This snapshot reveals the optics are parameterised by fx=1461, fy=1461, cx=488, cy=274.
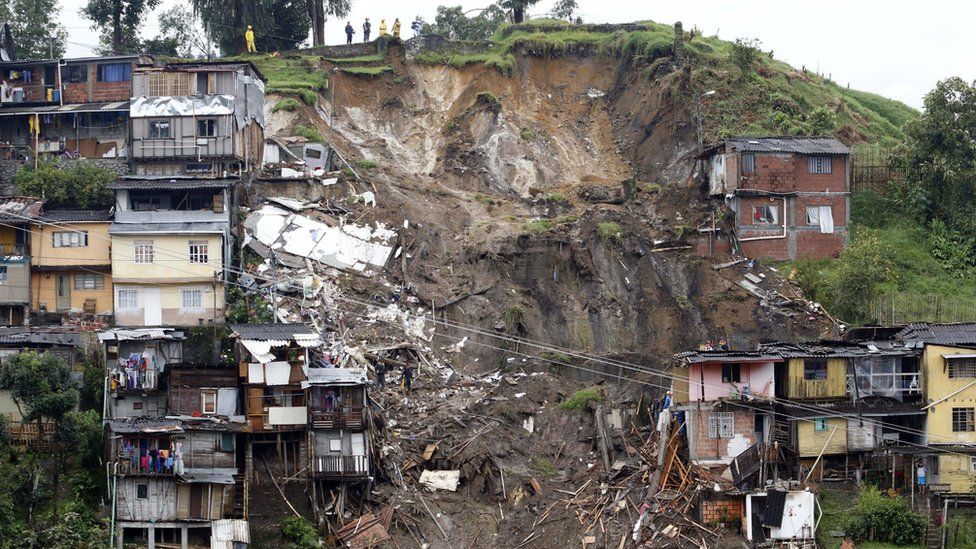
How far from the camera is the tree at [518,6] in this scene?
88938mm

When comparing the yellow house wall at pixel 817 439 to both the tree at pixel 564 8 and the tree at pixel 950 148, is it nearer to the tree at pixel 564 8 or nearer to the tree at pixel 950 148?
the tree at pixel 950 148

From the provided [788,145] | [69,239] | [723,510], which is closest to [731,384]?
[723,510]

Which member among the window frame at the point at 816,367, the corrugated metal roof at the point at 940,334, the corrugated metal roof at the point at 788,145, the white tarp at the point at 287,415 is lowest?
the white tarp at the point at 287,415

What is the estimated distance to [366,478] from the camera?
2056 inches

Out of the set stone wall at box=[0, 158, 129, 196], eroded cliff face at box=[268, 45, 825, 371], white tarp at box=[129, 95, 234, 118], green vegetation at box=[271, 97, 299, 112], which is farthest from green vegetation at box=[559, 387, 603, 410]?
green vegetation at box=[271, 97, 299, 112]

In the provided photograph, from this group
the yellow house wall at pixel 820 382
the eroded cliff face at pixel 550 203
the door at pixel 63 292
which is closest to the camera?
the yellow house wall at pixel 820 382

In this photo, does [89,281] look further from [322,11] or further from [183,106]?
[322,11]

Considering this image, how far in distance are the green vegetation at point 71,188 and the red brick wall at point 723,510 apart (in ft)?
93.8

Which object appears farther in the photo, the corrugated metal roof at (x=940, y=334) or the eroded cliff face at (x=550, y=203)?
the eroded cliff face at (x=550, y=203)

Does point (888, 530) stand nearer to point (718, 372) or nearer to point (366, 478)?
point (718, 372)

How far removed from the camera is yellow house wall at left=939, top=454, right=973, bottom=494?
53.2 metres

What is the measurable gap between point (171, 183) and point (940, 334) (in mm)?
31503

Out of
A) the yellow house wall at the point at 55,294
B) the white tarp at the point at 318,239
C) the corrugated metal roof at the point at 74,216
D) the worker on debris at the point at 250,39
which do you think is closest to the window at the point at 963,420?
the white tarp at the point at 318,239

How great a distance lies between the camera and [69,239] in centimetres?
5966
